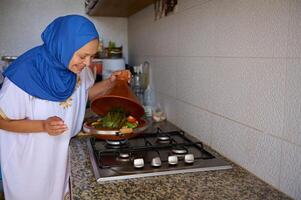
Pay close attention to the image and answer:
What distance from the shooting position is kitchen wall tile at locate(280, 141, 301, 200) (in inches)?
27.5

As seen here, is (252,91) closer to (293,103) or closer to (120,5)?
(293,103)

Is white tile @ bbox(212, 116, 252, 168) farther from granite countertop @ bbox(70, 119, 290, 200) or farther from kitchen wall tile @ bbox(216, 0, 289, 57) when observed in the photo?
kitchen wall tile @ bbox(216, 0, 289, 57)

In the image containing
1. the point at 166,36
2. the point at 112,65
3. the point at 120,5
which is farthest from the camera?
the point at 112,65

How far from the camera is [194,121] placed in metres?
1.23

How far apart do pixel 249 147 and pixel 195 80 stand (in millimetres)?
405

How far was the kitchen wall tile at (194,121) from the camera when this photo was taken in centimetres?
113

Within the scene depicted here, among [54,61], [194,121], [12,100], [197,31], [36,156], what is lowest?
[36,156]

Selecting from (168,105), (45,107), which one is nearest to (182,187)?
(45,107)

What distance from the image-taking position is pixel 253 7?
2.71 ft

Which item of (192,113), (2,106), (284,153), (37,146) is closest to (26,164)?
(37,146)

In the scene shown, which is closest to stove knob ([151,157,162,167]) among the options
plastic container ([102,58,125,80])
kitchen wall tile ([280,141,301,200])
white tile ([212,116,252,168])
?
white tile ([212,116,252,168])

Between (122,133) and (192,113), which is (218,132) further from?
(122,133)

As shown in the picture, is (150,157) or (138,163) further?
(150,157)

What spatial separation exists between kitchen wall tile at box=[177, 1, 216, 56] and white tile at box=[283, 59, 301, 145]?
0.38 m
